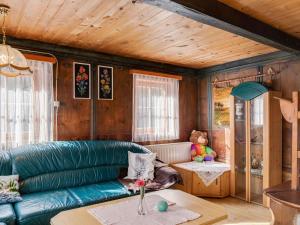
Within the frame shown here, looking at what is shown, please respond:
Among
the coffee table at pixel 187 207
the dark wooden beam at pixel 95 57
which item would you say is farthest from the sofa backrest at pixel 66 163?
the dark wooden beam at pixel 95 57

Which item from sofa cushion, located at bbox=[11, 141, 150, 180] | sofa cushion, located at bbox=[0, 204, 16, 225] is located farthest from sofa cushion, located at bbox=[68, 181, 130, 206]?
sofa cushion, located at bbox=[0, 204, 16, 225]

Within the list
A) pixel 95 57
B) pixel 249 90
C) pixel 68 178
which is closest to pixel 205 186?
pixel 249 90

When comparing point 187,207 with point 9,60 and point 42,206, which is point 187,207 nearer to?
point 42,206

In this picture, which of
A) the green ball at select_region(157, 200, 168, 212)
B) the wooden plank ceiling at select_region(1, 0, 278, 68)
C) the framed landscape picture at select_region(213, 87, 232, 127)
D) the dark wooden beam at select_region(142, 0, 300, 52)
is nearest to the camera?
the dark wooden beam at select_region(142, 0, 300, 52)

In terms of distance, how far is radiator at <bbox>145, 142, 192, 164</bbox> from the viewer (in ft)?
13.7

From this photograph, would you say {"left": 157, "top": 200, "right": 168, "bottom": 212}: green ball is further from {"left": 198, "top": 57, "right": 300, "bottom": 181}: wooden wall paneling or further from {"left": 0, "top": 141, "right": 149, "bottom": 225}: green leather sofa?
{"left": 198, "top": 57, "right": 300, "bottom": 181}: wooden wall paneling

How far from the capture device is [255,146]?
3.78 meters

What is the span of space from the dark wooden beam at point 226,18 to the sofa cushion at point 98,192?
2079mm

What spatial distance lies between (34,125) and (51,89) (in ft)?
1.80

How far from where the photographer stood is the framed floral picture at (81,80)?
3582 mm

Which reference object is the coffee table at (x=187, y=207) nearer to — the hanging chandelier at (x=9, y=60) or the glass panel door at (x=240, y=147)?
the hanging chandelier at (x=9, y=60)

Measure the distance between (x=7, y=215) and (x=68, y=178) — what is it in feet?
3.08

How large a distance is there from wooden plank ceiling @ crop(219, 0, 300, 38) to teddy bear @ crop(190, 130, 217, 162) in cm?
251

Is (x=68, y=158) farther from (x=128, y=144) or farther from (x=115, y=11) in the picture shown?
(x=115, y=11)
